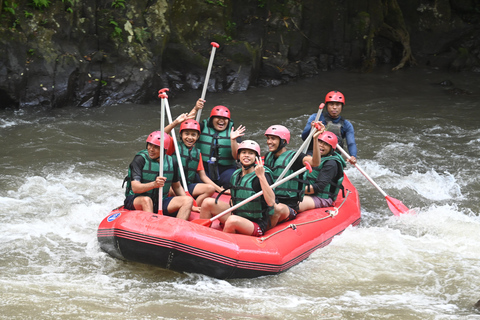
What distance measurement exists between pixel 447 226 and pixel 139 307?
4148 mm

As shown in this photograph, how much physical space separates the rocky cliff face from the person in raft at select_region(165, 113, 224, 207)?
18.3 feet

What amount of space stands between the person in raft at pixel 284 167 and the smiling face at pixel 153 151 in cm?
109

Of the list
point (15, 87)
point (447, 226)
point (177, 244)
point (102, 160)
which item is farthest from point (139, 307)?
point (15, 87)

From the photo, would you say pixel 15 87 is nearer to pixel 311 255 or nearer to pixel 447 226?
pixel 311 255

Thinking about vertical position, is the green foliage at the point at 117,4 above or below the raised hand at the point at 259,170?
above

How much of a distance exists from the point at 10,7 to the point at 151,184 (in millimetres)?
7140

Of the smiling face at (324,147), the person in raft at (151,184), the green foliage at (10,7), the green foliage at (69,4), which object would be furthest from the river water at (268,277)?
the green foliage at (69,4)

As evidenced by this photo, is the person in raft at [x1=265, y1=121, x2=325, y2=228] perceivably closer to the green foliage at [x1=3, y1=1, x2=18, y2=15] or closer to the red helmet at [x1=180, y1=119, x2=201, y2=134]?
the red helmet at [x1=180, y1=119, x2=201, y2=134]

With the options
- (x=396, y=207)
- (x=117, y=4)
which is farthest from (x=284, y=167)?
(x=117, y=4)

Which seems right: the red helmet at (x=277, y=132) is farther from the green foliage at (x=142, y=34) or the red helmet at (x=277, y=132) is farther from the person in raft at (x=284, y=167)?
the green foliage at (x=142, y=34)

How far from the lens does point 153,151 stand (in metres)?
5.61

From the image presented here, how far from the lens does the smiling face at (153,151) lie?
5605 millimetres

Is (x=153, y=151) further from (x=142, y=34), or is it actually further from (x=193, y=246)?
(x=142, y=34)

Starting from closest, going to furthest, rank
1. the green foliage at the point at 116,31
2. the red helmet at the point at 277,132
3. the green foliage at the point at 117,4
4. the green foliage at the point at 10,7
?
the red helmet at the point at 277,132, the green foliage at the point at 10,7, the green foliage at the point at 116,31, the green foliage at the point at 117,4
